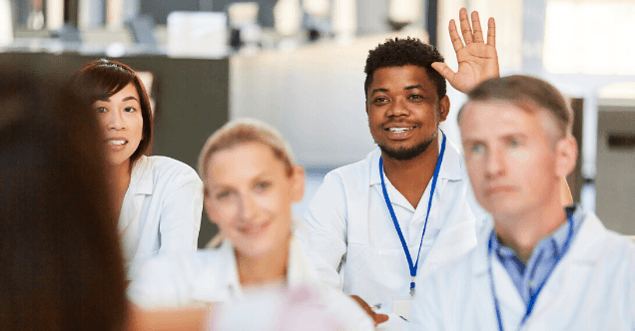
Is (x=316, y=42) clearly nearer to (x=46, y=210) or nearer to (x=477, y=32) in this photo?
(x=477, y=32)

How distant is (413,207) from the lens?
1314 mm

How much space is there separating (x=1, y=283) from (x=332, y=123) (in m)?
6.52

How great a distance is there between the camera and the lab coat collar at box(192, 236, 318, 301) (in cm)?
86

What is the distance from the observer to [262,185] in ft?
2.69

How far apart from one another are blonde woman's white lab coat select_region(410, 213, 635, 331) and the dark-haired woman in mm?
542

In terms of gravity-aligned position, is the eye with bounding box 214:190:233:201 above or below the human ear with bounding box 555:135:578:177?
below

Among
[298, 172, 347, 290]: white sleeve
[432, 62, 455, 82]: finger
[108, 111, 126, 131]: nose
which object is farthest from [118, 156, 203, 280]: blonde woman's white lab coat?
[432, 62, 455, 82]: finger

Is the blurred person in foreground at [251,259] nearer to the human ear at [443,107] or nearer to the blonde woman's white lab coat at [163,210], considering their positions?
the blonde woman's white lab coat at [163,210]

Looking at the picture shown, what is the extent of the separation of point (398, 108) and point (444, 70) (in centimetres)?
12

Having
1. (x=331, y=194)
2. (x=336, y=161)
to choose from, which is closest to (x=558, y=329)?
(x=331, y=194)

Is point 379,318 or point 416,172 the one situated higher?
point 416,172

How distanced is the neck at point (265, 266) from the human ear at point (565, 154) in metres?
0.39

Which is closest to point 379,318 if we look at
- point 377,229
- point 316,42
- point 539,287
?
point 377,229

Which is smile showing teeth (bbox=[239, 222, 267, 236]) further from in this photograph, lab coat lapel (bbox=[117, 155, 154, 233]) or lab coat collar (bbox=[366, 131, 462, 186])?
lab coat collar (bbox=[366, 131, 462, 186])
